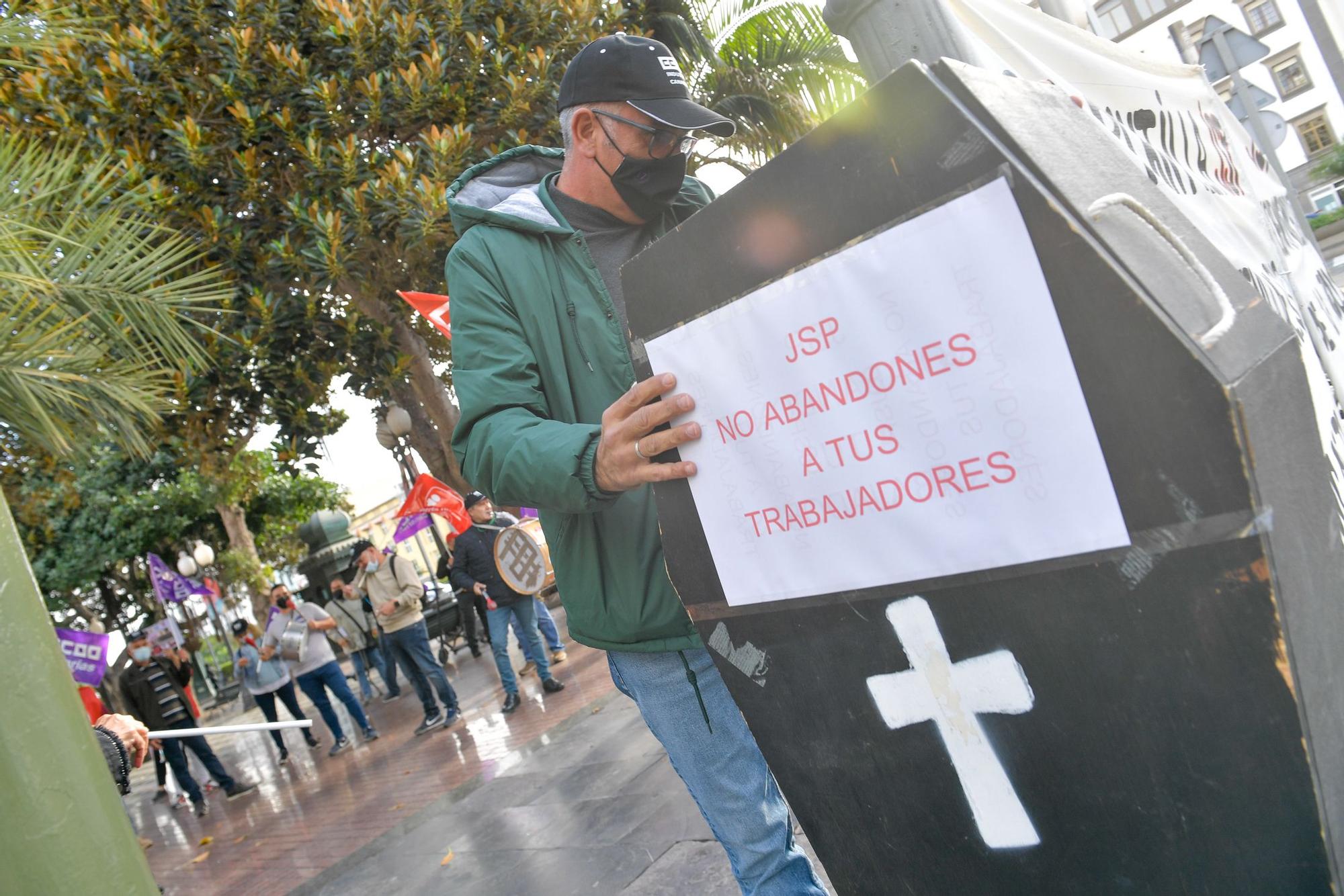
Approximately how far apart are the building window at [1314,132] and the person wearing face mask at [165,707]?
46.0 m

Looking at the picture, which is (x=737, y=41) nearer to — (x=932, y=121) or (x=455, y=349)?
(x=455, y=349)

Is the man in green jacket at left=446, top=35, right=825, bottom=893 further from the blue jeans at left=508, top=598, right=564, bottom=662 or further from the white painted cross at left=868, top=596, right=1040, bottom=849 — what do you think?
the blue jeans at left=508, top=598, right=564, bottom=662

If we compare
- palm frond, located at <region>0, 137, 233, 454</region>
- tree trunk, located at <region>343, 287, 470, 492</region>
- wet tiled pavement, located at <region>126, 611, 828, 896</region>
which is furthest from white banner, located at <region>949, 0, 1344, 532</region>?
tree trunk, located at <region>343, 287, 470, 492</region>

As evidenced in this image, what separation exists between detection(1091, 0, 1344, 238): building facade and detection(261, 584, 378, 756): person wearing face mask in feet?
129

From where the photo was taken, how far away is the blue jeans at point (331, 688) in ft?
32.4

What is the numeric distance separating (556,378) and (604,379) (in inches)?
3.9

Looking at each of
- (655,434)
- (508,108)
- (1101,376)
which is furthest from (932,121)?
(508,108)

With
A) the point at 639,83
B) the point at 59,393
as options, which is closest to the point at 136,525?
the point at 59,393

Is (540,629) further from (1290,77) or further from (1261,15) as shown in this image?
(1290,77)

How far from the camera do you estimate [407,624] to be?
30.9ft

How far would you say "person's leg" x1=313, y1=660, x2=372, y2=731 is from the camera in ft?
32.3

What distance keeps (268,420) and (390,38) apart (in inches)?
142

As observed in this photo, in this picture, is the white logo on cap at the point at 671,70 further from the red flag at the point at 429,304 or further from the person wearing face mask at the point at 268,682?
the person wearing face mask at the point at 268,682

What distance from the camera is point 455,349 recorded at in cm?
190
